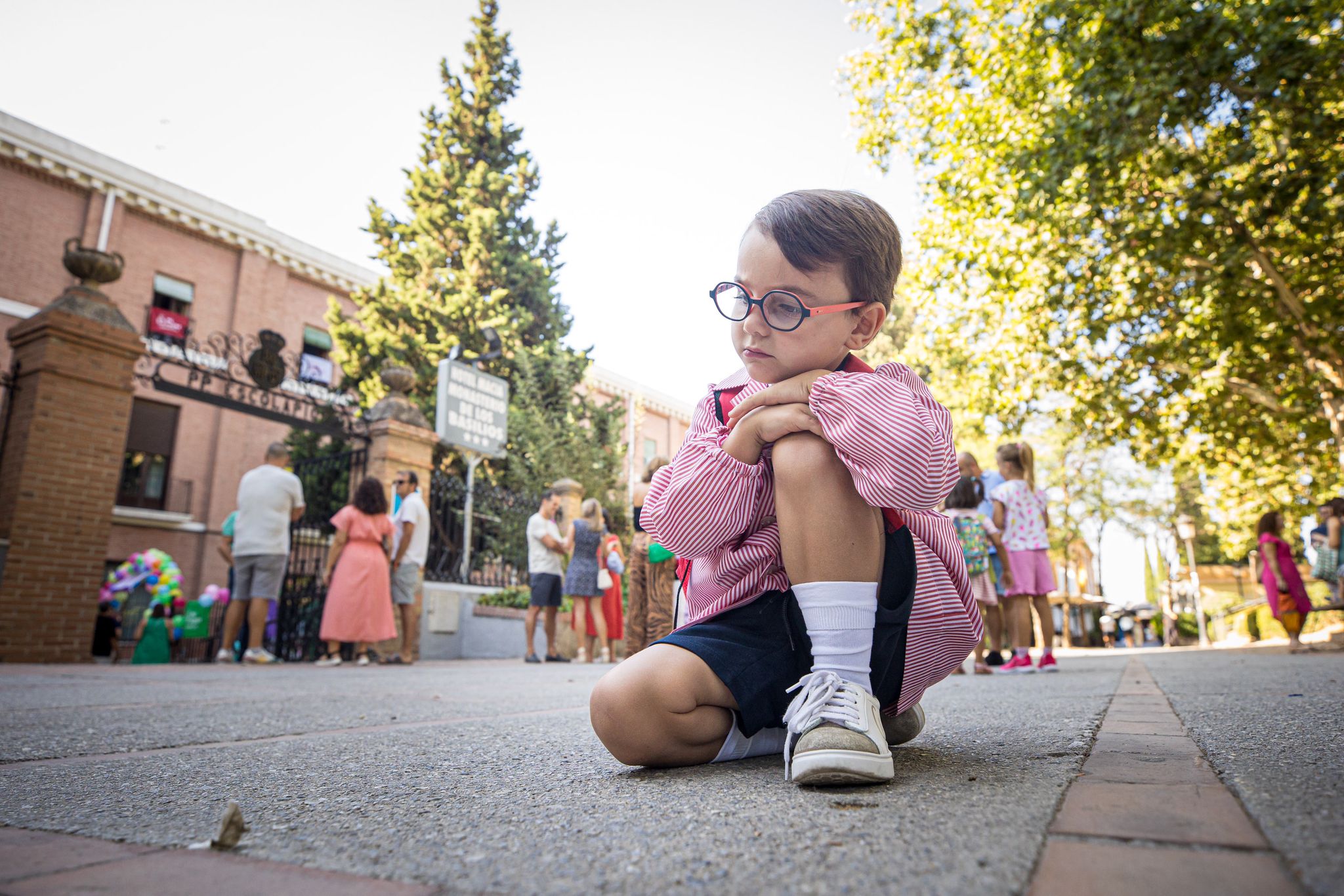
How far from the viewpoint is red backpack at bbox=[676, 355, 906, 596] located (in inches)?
67.6

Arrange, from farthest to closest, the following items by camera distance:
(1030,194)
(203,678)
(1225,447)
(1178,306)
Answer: (1225,447)
(1178,306)
(1030,194)
(203,678)

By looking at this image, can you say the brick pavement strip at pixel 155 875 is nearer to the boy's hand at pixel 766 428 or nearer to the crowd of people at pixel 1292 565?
the boy's hand at pixel 766 428

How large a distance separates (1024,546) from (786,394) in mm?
5324

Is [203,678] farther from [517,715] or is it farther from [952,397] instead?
[952,397]

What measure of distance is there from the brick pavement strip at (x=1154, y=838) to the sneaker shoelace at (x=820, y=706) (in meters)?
0.36

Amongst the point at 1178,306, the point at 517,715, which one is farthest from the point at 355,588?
the point at 1178,306

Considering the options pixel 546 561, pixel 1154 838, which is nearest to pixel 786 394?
pixel 1154 838

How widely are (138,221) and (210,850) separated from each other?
24.0 meters

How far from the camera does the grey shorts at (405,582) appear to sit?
29.1 feet

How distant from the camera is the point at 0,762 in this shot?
1908mm

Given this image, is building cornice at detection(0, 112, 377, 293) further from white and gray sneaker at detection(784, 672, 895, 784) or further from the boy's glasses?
white and gray sneaker at detection(784, 672, 895, 784)

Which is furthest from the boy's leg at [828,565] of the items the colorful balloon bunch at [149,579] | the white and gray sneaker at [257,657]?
the colorful balloon bunch at [149,579]

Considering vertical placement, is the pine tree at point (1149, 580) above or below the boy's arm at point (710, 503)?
above

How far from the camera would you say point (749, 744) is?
1781 mm
